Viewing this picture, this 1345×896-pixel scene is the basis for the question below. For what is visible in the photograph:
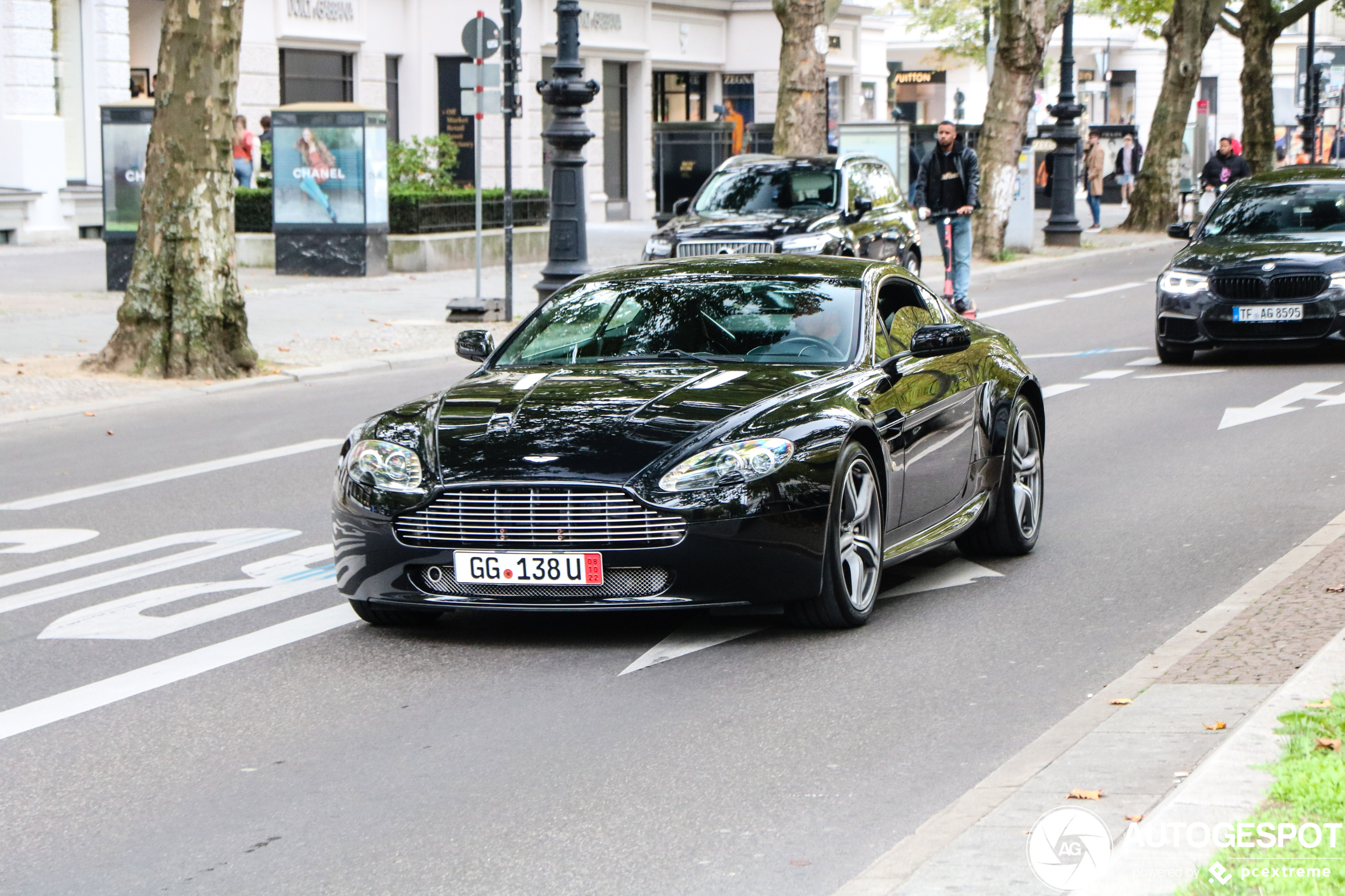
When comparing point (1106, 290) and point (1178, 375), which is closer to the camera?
point (1178, 375)

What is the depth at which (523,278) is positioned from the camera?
1051 inches

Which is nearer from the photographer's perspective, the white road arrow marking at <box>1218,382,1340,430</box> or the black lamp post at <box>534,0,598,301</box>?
the white road arrow marking at <box>1218,382,1340,430</box>

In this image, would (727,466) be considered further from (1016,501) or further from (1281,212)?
(1281,212)

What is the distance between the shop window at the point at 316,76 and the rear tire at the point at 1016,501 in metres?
30.2

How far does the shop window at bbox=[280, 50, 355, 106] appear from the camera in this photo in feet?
125

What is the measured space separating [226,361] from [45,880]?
39.8ft

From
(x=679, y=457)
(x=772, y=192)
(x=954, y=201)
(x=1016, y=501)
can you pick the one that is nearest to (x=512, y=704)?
(x=679, y=457)

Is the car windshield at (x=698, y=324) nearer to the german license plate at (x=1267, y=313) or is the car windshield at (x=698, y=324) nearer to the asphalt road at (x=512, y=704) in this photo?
the asphalt road at (x=512, y=704)

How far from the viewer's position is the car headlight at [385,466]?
277 inches

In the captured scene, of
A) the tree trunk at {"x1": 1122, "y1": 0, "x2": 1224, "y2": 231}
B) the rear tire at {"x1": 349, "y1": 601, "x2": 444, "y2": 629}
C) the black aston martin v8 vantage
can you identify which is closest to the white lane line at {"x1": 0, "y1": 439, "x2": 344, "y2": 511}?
the black aston martin v8 vantage

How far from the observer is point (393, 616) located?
24.5 feet

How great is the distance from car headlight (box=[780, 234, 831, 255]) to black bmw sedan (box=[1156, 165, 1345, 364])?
5.40 meters

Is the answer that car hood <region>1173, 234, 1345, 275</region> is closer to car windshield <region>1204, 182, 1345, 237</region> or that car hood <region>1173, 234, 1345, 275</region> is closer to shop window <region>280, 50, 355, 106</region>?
car windshield <region>1204, 182, 1345, 237</region>

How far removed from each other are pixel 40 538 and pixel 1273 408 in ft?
27.6
